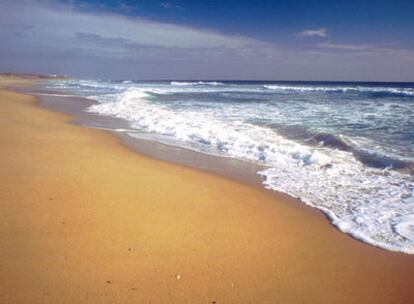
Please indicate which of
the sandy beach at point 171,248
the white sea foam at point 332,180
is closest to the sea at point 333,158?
the white sea foam at point 332,180

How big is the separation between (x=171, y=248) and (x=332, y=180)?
3.57m

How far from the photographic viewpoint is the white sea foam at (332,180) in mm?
4164

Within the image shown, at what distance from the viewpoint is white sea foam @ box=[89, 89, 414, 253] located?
4164 millimetres

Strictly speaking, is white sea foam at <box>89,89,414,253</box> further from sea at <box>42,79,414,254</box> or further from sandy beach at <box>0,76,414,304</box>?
sandy beach at <box>0,76,414,304</box>

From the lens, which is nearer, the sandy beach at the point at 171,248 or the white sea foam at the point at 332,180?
the sandy beach at the point at 171,248

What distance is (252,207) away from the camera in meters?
4.70

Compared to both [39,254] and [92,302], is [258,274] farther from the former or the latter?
[39,254]

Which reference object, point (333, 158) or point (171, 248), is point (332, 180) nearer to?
point (333, 158)

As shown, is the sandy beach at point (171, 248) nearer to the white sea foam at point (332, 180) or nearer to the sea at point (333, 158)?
the white sea foam at point (332, 180)

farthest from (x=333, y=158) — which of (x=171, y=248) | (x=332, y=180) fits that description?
(x=171, y=248)

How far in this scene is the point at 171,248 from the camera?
11.3ft

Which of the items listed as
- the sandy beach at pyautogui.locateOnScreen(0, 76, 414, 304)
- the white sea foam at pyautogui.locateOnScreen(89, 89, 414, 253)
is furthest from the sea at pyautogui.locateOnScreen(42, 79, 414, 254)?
the sandy beach at pyautogui.locateOnScreen(0, 76, 414, 304)

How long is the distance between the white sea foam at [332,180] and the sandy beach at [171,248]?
0.35m

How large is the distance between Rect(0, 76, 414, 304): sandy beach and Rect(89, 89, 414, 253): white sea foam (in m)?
0.35
